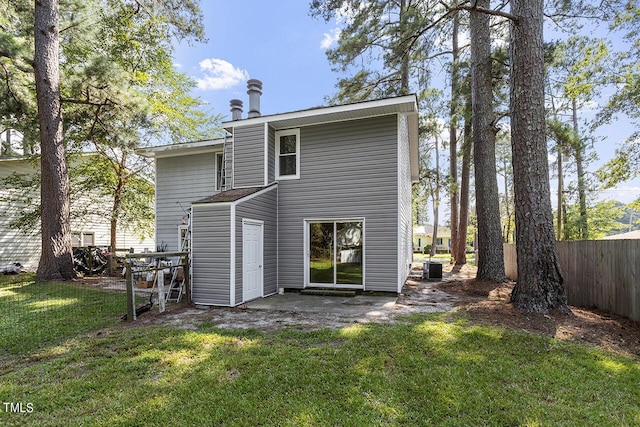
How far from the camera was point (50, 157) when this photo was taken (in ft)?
32.2

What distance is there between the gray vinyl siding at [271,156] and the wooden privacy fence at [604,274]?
7.43 meters

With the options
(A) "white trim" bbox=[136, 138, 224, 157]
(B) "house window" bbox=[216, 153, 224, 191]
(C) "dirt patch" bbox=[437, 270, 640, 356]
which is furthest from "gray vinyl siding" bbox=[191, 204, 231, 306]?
(C) "dirt patch" bbox=[437, 270, 640, 356]

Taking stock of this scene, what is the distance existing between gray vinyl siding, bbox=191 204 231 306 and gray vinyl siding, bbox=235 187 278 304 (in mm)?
249

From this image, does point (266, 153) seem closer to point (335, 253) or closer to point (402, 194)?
point (335, 253)

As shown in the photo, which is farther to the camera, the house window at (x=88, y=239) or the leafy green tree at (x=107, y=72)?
the house window at (x=88, y=239)

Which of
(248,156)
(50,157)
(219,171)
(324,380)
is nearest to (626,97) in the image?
(248,156)

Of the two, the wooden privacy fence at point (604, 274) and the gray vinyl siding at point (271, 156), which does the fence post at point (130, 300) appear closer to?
the gray vinyl siding at point (271, 156)

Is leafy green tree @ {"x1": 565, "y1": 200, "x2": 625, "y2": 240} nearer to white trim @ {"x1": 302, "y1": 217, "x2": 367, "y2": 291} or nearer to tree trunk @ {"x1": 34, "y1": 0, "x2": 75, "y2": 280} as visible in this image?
white trim @ {"x1": 302, "y1": 217, "x2": 367, "y2": 291}

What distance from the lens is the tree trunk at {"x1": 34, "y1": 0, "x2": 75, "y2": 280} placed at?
970 centimetres

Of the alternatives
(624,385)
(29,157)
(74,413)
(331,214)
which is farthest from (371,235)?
(29,157)

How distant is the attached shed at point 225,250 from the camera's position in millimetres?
7020

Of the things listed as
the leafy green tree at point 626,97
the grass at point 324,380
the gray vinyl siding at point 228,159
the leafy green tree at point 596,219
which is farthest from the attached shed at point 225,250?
the leafy green tree at point 596,219

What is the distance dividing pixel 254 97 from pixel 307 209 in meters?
4.12

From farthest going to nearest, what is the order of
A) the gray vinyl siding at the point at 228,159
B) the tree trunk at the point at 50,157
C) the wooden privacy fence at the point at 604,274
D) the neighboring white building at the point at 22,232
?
the neighboring white building at the point at 22,232, the gray vinyl siding at the point at 228,159, the tree trunk at the point at 50,157, the wooden privacy fence at the point at 604,274
